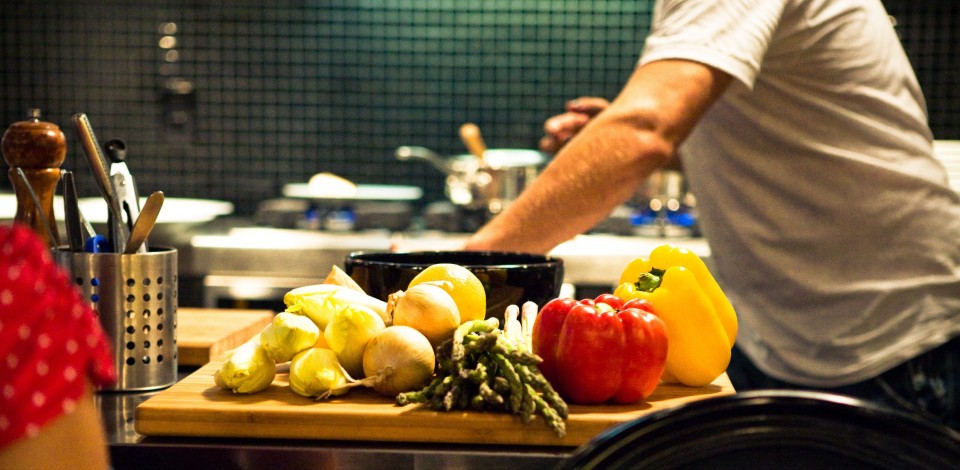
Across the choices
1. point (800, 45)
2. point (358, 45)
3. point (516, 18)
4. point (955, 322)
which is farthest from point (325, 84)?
point (955, 322)

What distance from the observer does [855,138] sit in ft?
5.47

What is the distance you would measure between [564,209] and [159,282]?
614 millimetres

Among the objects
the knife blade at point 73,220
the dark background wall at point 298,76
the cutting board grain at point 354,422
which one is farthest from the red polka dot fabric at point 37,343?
the dark background wall at point 298,76

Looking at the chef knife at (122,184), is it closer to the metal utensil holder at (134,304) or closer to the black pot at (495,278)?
the metal utensil holder at (134,304)

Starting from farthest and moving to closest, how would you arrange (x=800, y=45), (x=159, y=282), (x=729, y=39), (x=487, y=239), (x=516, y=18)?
(x=516, y=18) < (x=800, y=45) < (x=729, y=39) < (x=487, y=239) < (x=159, y=282)

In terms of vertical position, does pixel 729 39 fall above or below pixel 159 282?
above

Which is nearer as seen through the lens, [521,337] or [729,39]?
[521,337]

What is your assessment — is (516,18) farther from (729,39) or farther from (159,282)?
(159,282)

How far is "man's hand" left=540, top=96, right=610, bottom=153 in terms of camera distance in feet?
6.32

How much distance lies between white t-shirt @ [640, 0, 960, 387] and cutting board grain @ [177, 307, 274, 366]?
837mm

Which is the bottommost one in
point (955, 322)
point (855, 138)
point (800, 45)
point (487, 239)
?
point (955, 322)

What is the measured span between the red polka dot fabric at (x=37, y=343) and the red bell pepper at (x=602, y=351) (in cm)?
43

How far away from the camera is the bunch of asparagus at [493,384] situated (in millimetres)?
745

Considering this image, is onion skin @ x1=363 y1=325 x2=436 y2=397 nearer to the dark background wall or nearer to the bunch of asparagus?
the bunch of asparagus
